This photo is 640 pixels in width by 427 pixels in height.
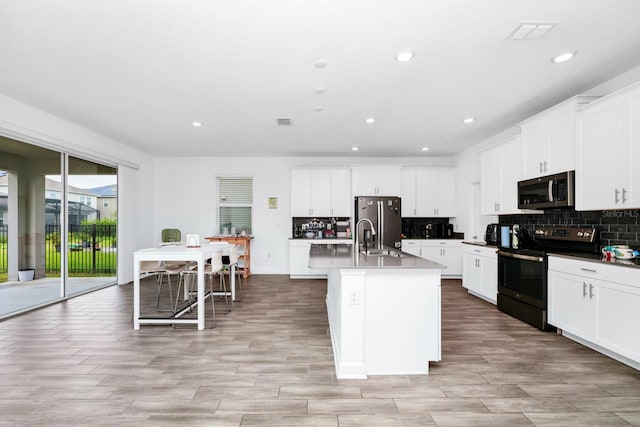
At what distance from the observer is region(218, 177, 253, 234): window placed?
23.5 feet

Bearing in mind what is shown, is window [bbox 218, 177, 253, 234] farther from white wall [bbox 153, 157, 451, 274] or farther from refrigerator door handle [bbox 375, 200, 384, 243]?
refrigerator door handle [bbox 375, 200, 384, 243]

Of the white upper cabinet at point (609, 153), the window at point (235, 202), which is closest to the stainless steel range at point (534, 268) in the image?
the white upper cabinet at point (609, 153)

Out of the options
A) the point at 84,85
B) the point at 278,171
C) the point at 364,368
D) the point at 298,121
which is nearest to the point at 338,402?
the point at 364,368

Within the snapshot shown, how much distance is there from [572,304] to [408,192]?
12.8ft

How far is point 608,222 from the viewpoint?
3295 millimetres

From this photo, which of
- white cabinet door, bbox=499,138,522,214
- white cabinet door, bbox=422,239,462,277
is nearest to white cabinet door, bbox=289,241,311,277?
white cabinet door, bbox=422,239,462,277

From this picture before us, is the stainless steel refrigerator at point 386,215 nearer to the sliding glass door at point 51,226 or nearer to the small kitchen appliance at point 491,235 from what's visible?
the small kitchen appliance at point 491,235

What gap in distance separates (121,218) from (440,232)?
21.5ft

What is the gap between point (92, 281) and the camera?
548 cm

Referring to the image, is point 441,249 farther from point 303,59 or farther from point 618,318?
point 303,59

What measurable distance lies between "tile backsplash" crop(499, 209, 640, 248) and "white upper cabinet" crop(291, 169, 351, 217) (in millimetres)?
3601

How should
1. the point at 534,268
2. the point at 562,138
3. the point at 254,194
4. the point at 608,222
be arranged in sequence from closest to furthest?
the point at 608,222 < the point at 562,138 < the point at 534,268 < the point at 254,194

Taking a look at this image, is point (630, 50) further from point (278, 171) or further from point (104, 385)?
point (278, 171)

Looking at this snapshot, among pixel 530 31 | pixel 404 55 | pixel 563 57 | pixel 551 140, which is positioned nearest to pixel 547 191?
pixel 551 140
